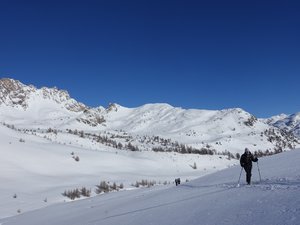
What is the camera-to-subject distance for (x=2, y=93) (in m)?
178

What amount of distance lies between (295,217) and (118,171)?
3636cm

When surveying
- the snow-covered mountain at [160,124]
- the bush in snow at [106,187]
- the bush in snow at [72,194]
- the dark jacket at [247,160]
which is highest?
the snow-covered mountain at [160,124]

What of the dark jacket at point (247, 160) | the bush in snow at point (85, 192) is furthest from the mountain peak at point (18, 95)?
the dark jacket at point (247, 160)

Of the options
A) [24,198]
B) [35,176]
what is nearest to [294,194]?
[24,198]

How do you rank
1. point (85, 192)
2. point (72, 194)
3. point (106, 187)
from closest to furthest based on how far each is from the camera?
1. point (72, 194)
2. point (85, 192)
3. point (106, 187)

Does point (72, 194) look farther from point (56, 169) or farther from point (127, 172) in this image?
point (127, 172)

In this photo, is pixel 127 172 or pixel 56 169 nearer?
pixel 56 169

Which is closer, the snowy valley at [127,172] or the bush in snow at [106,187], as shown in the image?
the snowy valley at [127,172]

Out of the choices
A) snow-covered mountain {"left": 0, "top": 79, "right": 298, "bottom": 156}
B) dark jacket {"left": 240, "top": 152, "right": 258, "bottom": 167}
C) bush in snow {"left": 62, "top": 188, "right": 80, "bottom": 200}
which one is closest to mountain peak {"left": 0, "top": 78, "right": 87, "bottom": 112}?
snow-covered mountain {"left": 0, "top": 79, "right": 298, "bottom": 156}

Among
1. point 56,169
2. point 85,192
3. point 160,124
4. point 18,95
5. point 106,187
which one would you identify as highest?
point 18,95

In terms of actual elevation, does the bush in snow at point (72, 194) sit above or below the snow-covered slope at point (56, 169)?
below

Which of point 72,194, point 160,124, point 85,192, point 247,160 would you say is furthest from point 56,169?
point 160,124

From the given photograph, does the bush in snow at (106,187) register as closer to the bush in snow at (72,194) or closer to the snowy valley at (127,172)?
the snowy valley at (127,172)

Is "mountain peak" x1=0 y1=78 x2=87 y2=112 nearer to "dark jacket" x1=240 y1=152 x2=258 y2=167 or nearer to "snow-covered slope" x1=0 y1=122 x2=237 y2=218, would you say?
"snow-covered slope" x1=0 y1=122 x2=237 y2=218
